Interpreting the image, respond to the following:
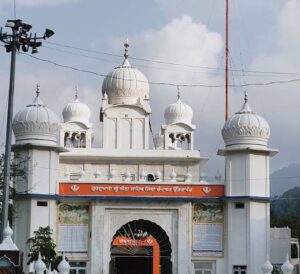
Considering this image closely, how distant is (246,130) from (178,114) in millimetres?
9547

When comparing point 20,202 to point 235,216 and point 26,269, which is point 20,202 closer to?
point 26,269

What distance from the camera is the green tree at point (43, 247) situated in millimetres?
30786

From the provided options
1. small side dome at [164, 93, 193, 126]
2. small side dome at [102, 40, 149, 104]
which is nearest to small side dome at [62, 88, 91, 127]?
small side dome at [102, 40, 149, 104]

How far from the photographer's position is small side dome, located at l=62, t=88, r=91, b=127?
4559 centimetres

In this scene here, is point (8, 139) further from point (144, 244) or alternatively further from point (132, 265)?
point (132, 265)

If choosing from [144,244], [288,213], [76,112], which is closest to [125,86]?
[76,112]

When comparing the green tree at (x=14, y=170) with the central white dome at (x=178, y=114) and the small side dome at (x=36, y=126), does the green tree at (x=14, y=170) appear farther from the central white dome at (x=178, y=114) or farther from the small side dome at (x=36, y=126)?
the central white dome at (x=178, y=114)

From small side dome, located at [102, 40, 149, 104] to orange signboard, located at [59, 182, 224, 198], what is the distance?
7.76m

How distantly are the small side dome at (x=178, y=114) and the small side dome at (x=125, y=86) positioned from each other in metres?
2.55

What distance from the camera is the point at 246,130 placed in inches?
1441

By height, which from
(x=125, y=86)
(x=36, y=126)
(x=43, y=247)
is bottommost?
(x=43, y=247)

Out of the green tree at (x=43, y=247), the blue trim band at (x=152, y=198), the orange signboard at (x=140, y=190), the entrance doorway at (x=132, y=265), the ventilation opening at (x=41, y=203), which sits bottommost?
the entrance doorway at (x=132, y=265)

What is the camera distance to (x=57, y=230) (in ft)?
118

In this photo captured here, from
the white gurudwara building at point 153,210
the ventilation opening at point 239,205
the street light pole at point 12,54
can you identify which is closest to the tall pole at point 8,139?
the street light pole at point 12,54
